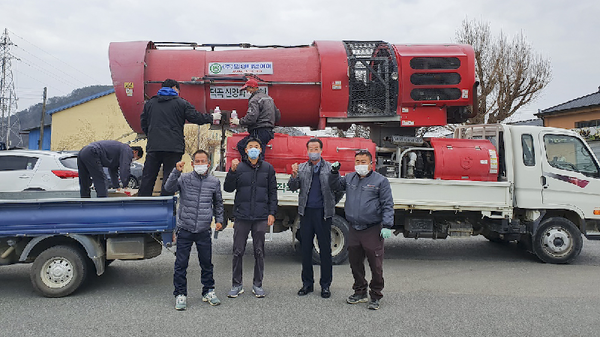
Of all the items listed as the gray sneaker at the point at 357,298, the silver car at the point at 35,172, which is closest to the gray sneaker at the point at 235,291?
the gray sneaker at the point at 357,298

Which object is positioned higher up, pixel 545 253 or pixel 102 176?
pixel 102 176

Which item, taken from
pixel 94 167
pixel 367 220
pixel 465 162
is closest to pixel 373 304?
pixel 367 220

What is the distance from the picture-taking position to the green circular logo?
7.56 meters

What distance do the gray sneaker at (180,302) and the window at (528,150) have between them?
5.83 m

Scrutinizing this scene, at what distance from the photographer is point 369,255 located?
5309 mm

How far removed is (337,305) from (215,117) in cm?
305

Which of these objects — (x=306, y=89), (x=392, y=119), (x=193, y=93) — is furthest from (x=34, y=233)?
(x=392, y=119)

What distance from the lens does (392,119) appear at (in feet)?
25.7

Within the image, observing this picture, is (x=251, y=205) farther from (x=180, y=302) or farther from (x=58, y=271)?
(x=58, y=271)

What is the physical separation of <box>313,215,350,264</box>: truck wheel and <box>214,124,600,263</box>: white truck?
0.04 m

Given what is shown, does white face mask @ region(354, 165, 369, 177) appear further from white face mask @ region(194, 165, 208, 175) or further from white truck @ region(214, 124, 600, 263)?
white truck @ region(214, 124, 600, 263)

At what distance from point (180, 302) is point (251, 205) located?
4.36 feet

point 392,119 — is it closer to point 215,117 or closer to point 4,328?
point 215,117

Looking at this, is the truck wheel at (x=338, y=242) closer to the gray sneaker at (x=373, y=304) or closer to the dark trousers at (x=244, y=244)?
the dark trousers at (x=244, y=244)
